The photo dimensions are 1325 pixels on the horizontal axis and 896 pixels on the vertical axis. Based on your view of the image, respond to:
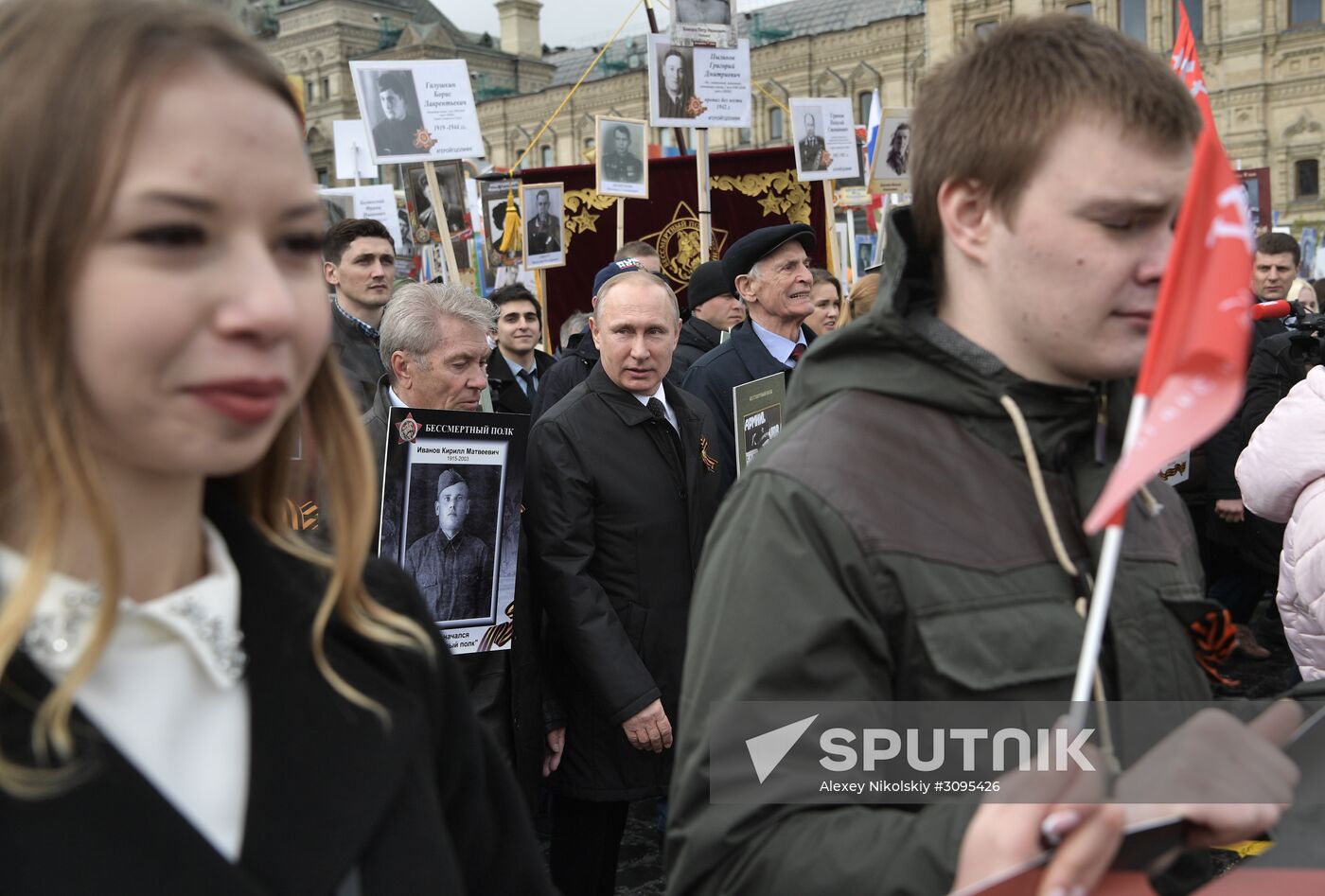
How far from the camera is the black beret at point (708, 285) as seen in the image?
6621 mm

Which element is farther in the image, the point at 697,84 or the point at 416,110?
the point at 697,84

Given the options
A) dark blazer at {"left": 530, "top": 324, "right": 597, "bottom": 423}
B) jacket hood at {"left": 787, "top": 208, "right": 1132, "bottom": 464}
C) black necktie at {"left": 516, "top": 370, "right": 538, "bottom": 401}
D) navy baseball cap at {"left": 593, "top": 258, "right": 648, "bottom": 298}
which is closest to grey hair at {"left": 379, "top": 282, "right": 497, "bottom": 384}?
dark blazer at {"left": 530, "top": 324, "right": 597, "bottom": 423}

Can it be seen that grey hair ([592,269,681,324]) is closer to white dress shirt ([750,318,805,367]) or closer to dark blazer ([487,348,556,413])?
white dress shirt ([750,318,805,367])

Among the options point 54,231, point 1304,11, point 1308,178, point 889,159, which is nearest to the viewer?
point 54,231

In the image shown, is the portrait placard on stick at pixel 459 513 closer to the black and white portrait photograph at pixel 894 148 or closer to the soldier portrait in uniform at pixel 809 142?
the black and white portrait photograph at pixel 894 148

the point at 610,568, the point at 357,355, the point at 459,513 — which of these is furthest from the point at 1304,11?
the point at 459,513

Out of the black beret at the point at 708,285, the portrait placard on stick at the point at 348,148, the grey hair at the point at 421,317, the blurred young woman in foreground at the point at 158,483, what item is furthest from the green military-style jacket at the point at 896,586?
the portrait placard on stick at the point at 348,148

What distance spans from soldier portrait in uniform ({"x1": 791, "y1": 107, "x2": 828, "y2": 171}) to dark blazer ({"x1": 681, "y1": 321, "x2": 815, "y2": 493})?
192 inches

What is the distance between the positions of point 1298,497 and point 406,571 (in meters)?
2.17

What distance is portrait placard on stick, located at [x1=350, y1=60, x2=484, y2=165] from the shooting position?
7.86 meters

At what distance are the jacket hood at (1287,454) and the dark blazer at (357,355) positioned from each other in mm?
3171

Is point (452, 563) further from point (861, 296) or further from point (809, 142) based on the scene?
point (809, 142)

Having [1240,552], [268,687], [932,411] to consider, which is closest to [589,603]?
[932,411]

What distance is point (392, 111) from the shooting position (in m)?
7.93
